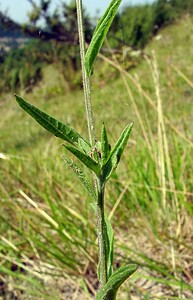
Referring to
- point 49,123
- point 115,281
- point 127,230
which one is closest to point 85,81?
point 49,123

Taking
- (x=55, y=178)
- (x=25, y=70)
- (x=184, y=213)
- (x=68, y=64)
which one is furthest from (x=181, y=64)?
(x=25, y=70)

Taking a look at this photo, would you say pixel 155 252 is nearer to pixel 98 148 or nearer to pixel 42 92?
pixel 98 148

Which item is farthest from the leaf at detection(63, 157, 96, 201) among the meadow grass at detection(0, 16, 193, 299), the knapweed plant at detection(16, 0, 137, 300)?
the meadow grass at detection(0, 16, 193, 299)

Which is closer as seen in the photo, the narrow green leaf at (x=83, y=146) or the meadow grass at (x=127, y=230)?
the narrow green leaf at (x=83, y=146)

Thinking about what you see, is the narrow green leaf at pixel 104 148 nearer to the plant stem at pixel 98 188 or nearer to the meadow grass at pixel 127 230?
the plant stem at pixel 98 188

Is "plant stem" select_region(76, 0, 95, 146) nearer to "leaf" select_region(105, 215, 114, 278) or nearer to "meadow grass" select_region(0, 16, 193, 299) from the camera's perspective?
"leaf" select_region(105, 215, 114, 278)

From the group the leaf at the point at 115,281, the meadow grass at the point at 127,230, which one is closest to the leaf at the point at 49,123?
the leaf at the point at 115,281

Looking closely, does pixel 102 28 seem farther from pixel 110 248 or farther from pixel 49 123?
pixel 110 248

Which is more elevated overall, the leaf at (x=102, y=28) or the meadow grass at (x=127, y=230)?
the leaf at (x=102, y=28)
